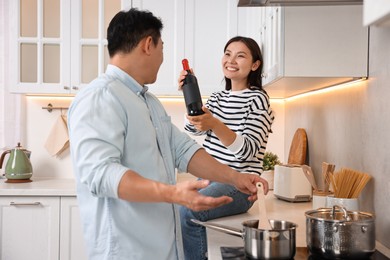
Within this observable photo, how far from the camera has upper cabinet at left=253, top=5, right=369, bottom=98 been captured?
1.79 meters

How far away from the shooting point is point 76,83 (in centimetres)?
312

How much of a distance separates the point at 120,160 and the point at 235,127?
→ 2.47ft

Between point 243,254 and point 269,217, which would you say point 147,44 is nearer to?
point 243,254

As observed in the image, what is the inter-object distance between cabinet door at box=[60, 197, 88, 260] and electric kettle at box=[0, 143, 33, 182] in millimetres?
388

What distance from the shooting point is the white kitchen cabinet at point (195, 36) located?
3088 millimetres

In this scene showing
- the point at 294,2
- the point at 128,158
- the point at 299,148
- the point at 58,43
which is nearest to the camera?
the point at 128,158

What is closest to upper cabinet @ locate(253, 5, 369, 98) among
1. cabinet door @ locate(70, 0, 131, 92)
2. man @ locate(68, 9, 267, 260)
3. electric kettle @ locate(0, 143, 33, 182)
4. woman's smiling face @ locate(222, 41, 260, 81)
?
woman's smiling face @ locate(222, 41, 260, 81)

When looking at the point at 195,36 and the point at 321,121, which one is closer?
the point at 321,121

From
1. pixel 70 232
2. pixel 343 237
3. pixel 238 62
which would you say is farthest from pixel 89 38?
pixel 343 237

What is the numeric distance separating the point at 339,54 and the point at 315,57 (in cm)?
9

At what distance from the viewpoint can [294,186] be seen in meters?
2.32

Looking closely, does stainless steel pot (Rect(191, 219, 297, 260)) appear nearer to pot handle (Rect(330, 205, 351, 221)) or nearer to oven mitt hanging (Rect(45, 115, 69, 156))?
pot handle (Rect(330, 205, 351, 221))

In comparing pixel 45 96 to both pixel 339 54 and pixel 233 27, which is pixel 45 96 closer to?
pixel 233 27

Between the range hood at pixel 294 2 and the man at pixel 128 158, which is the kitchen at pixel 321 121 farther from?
the man at pixel 128 158
